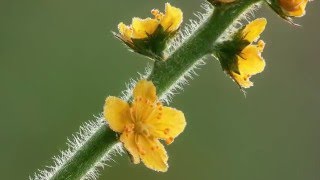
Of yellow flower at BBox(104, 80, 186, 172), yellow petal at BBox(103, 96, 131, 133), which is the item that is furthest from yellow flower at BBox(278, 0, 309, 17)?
yellow petal at BBox(103, 96, 131, 133)

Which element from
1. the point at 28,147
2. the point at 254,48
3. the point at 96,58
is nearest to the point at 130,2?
the point at 96,58

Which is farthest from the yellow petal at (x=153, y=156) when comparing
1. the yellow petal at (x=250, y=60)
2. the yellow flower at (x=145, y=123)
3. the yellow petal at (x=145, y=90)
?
the yellow petal at (x=250, y=60)

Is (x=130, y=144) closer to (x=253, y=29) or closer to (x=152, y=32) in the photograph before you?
(x=152, y=32)

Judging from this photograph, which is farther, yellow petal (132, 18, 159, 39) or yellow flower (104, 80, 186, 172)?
yellow petal (132, 18, 159, 39)

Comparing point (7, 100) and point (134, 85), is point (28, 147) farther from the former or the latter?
point (134, 85)

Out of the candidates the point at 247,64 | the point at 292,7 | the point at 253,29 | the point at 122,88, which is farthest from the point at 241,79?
the point at 122,88

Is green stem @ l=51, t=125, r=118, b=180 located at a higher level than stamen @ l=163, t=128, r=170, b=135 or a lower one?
higher

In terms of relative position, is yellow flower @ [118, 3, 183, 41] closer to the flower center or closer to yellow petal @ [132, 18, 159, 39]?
yellow petal @ [132, 18, 159, 39]
